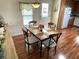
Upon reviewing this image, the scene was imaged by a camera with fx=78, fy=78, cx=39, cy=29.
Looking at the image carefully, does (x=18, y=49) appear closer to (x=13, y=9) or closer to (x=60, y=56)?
(x=60, y=56)

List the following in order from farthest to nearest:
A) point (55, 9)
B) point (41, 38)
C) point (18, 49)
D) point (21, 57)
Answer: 1. point (55, 9)
2. point (18, 49)
3. point (21, 57)
4. point (41, 38)

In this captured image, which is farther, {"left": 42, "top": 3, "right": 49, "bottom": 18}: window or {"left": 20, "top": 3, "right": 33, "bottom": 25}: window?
{"left": 42, "top": 3, "right": 49, "bottom": 18}: window

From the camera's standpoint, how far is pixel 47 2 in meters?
4.97

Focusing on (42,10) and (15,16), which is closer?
(15,16)

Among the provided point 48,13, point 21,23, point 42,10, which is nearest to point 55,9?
point 48,13

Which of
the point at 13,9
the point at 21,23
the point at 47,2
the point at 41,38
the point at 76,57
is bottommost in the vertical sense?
the point at 76,57

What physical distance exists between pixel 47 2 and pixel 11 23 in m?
2.59

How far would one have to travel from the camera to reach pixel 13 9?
3.97 meters

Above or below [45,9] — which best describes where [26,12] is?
below

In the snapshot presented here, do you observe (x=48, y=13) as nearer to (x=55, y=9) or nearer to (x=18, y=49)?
(x=55, y=9)

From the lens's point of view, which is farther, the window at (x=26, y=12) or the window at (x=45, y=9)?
the window at (x=45, y=9)

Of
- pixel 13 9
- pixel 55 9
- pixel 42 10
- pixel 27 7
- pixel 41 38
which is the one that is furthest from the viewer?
pixel 55 9

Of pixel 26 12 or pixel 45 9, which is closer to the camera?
pixel 26 12

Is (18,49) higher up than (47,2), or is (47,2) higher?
(47,2)
